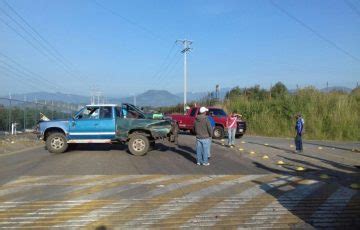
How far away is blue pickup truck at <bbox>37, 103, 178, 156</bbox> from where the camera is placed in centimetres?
1772

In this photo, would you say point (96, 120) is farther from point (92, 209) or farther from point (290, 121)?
point (290, 121)

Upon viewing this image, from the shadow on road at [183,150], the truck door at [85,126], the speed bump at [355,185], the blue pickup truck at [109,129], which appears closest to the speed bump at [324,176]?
the speed bump at [355,185]

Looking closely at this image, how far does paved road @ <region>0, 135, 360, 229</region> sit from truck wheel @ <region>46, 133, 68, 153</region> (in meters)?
1.61

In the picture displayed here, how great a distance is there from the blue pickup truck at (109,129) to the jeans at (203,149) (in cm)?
313

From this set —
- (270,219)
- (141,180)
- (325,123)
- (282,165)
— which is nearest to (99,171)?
(141,180)

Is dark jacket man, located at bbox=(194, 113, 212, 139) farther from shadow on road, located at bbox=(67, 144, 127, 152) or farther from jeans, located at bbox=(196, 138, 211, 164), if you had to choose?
shadow on road, located at bbox=(67, 144, 127, 152)

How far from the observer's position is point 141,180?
38.0 feet

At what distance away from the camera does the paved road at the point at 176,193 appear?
768 centimetres

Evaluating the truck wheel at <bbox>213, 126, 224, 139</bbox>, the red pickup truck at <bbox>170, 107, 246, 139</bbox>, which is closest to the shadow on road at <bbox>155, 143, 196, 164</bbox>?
the red pickup truck at <bbox>170, 107, 246, 139</bbox>

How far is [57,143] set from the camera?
60.3 feet

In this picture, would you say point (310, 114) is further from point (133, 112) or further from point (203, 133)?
point (203, 133)

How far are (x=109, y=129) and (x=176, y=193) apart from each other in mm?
8587

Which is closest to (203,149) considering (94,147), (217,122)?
(94,147)

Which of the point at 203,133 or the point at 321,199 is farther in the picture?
the point at 203,133
